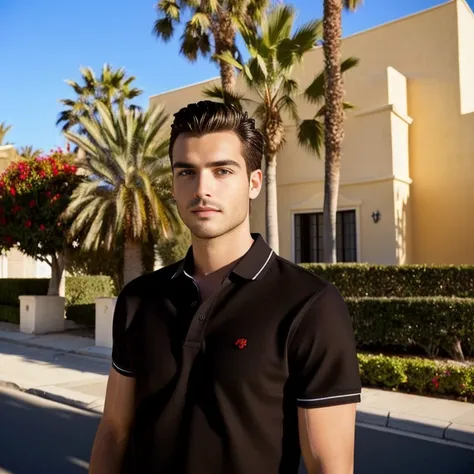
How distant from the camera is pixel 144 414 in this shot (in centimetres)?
150

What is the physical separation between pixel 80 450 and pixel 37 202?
921 centimetres

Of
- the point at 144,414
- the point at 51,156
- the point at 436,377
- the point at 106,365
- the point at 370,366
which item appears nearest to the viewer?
the point at 144,414

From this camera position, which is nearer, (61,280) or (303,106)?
(61,280)

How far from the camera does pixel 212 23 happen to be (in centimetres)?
1410

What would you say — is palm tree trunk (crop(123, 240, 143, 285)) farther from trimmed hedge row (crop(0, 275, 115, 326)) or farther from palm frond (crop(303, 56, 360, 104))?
palm frond (crop(303, 56, 360, 104))

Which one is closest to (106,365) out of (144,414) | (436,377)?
(436,377)

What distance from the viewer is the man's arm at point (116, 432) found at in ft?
5.31

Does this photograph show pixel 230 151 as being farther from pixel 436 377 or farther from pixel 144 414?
pixel 436 377

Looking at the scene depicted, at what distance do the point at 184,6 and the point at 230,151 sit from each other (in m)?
14.6

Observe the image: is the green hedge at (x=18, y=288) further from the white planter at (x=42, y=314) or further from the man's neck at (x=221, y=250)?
the man's neck at (x=221, y=250)

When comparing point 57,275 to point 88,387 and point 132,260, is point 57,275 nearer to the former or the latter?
point 132,260

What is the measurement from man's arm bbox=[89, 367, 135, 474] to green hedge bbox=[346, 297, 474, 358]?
7711 mm

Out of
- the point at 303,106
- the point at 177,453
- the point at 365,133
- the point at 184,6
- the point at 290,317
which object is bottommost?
the point at 177,453

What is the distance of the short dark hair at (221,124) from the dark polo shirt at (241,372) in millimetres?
346
